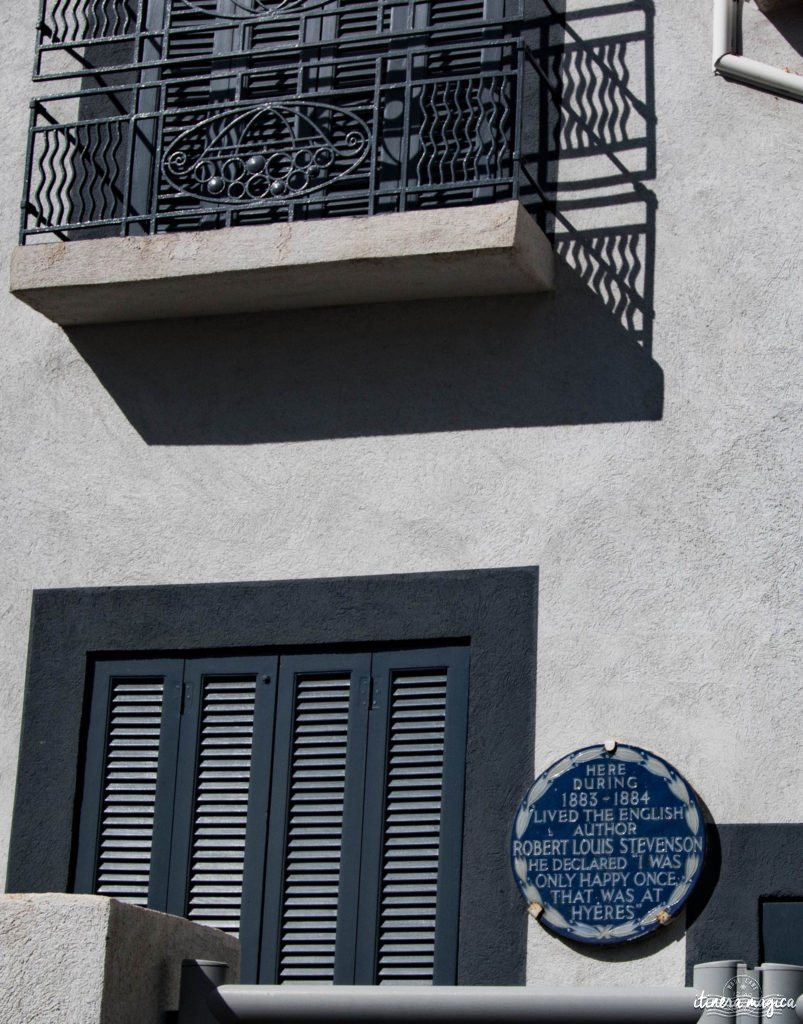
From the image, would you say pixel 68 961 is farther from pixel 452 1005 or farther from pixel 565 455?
pixel 565 455

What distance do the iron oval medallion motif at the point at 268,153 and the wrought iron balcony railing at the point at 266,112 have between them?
1 centimetres

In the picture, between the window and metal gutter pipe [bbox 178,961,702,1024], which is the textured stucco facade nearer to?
the window

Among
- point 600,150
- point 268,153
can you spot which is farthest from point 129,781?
point 600,150

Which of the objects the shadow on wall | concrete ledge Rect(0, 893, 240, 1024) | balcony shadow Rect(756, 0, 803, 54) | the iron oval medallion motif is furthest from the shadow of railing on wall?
concrete ledge Rect(0, 893, 240, 1024)

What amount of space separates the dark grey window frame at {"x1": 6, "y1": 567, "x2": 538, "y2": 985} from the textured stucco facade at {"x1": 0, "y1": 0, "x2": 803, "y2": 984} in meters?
0.09

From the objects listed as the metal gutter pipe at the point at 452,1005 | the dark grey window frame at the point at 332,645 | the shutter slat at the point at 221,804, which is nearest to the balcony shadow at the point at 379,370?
the dark grey window frame at the point at 332,645

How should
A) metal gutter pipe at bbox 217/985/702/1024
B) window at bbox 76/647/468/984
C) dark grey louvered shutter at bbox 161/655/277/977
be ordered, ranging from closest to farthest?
metal gutter pipe at bbox 217/985/702/1024 → window at bbox 76/647/468/984 → dark grey louvered shutter at bbox 161/655/277/977

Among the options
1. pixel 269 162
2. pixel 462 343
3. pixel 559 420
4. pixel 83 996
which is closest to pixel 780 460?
pixel 559 420

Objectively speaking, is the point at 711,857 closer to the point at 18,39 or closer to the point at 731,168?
the point at 731,168

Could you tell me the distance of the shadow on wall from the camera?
859 centimetres

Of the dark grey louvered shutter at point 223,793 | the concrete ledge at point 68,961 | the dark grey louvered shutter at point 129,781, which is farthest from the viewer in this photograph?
the dark grey louvered shutter at point 129,781

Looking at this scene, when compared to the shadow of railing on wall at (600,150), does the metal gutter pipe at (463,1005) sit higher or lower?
lower

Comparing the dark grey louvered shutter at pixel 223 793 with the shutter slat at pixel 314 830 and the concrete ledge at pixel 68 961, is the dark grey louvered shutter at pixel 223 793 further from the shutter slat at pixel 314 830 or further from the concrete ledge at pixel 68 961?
the concrete ledge at pixel 68 961

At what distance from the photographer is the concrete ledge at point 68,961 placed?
4.75 meters
